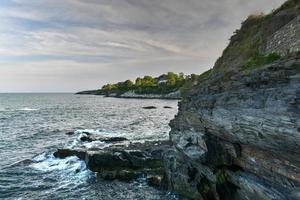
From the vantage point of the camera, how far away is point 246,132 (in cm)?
1380

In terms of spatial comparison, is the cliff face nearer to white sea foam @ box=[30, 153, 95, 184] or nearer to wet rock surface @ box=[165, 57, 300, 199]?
wet rock surface @ box=[165, 57, 300, 199]

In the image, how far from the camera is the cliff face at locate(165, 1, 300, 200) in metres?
11.6

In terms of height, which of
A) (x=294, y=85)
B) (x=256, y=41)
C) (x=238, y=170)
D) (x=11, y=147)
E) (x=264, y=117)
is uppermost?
(x=256, y=41)

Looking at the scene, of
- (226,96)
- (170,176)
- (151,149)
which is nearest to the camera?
(226,96)

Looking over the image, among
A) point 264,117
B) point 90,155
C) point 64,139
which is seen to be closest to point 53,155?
point 90,155

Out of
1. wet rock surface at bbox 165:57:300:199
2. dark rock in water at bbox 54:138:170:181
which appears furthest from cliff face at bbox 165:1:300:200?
dark rock in water at bbox 54:138:170:181

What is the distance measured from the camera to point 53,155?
35469mm

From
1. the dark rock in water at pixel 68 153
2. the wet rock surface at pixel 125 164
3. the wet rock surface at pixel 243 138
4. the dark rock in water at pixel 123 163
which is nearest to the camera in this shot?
the wet rock surface at pixel 243 138

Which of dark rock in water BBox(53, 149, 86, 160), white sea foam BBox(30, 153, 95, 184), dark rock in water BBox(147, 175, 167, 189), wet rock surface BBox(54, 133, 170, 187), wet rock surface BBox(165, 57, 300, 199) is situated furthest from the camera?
dark rock in water BBox(53, 149, 86, 160)

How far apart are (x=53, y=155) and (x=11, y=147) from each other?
1039 centimetres

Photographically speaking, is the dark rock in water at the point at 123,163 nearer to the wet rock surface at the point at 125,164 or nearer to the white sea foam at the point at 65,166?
the wet rock surface at the point at 125,164

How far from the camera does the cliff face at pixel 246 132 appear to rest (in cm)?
1156

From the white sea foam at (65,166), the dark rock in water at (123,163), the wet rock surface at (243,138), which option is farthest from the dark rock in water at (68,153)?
the wet rock surface at (243,138)

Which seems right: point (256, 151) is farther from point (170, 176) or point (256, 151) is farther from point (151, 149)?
point (151, 149)
